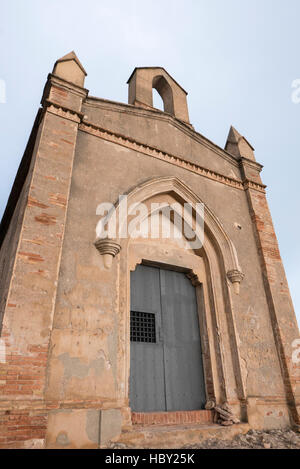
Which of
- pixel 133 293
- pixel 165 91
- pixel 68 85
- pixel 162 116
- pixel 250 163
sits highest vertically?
pixel 165 91

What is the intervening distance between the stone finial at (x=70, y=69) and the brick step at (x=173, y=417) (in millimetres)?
6128

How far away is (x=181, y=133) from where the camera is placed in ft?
25.7

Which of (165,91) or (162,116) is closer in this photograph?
(162,116)

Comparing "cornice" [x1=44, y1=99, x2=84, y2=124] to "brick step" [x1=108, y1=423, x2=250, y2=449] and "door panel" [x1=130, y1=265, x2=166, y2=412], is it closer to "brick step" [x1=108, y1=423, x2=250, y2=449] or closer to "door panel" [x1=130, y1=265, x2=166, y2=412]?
"door panel" [x1=130, y1=265, x2=166, y2=412]

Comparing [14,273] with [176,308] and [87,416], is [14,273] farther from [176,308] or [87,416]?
[176,308]

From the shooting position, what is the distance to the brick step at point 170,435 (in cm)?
395

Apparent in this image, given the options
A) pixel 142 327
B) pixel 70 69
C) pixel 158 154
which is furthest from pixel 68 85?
pixel 142 327

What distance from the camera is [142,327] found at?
538 cm

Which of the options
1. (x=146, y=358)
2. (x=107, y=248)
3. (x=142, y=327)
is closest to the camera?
(x=107, y=248)

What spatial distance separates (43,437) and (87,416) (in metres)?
0.56

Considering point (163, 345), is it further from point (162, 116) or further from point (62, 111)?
point (162, 116)

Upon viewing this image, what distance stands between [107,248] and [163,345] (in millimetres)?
2055

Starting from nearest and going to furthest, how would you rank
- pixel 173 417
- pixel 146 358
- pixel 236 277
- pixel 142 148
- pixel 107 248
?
pixel 173 417 < pixel 107 248 < pixel 146 358 < pixel 236 277 < pixel 142 148

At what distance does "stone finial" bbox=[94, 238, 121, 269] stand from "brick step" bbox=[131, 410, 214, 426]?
7.45ft
